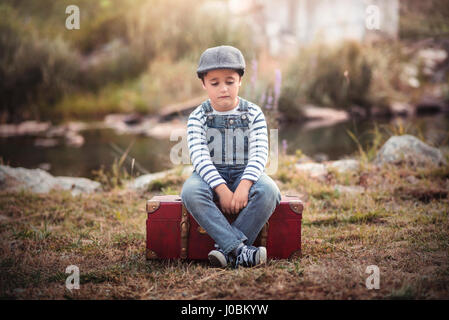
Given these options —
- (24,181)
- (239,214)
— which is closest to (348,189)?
(239,214)

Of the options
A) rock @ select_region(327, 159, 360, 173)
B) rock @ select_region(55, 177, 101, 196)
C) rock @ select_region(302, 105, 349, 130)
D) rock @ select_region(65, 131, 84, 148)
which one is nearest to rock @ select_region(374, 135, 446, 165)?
rock @ select_region(327, 159, 360, 173)

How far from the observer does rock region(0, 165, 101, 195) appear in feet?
11.1

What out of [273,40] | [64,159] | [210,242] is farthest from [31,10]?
[210,242]

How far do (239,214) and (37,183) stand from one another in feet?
7.54

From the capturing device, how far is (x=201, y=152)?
6.58 ft

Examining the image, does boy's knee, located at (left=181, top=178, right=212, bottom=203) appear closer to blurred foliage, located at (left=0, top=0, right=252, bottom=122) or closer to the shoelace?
the shoelace

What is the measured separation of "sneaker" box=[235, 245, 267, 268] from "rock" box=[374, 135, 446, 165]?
220 centimetres

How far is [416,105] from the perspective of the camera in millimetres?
9352

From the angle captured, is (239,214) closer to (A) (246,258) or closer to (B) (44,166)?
(A) (246,258)

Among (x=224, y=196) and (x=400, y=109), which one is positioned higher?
(x=400, y=109)

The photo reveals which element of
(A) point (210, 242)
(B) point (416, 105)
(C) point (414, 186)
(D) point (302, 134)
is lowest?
(A) point (210, 242)

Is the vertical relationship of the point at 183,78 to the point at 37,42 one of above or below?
below
